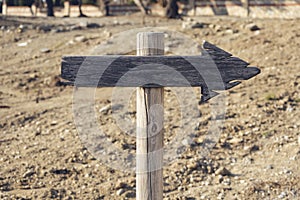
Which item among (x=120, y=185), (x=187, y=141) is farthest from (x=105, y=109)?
(x=120, y=185)

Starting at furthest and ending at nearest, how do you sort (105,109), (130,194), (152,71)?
(105,109)
(130,194)
(152,71)

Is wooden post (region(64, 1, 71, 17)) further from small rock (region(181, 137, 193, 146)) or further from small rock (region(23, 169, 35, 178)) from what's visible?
small rock (region(23, 169, 35, 178))

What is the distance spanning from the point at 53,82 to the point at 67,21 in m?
8.01

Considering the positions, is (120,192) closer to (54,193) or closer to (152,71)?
(54,193)

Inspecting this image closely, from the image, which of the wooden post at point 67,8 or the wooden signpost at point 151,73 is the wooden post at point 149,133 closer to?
the wooden signpost at point 151,73

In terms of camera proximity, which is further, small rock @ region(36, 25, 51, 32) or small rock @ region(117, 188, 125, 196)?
small rock @ region(36, 25, 51, 32)

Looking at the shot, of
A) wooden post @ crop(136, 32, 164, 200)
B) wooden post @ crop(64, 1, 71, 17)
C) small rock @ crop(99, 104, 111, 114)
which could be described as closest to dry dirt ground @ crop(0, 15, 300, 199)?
small rock @ crop(99, 104, 111, 114)

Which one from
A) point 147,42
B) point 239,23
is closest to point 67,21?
point 239,23

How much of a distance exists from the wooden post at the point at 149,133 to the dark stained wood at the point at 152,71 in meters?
0.09

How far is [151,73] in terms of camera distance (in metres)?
3.26

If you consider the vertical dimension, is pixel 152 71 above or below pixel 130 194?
above

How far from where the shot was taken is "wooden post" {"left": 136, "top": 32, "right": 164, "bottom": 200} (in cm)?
332

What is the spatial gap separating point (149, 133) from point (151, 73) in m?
0.37

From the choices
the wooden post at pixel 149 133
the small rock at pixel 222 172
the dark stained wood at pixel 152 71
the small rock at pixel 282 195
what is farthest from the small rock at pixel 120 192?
the dark stained wood at pixel 152 71
